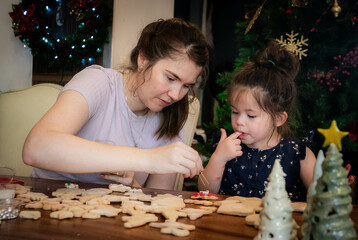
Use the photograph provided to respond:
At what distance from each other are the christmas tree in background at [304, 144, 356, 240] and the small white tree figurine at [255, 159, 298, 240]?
5cm

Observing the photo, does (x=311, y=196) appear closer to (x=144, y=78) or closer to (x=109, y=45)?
→ (x=144, y=78)

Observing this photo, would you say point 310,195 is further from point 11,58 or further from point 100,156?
point 11,58

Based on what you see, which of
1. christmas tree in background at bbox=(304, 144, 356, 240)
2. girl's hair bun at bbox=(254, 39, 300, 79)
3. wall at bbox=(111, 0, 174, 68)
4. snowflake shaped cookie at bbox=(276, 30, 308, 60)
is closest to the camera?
christmas tree in background at bbox=(304, 144, 356, 240)

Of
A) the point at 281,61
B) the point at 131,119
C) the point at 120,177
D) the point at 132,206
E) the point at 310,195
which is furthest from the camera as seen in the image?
the point at 281,61

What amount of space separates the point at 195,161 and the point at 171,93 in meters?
0.50

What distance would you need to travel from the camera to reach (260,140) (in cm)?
190

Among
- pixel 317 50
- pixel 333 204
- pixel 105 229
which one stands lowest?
pixel 105 229

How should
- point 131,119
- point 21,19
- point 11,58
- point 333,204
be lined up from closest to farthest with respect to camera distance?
1. point 333,204
2. point 131,119
3. point 21,19
4. point 11,58

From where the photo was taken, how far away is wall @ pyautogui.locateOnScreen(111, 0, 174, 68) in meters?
3.60

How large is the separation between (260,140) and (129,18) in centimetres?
230

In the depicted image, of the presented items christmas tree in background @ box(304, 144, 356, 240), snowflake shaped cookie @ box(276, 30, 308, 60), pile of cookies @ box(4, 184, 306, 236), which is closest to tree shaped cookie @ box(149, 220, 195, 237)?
pile of cookies @ box(4, 184, 306, 236)

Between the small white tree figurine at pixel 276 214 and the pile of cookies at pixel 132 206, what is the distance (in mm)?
193

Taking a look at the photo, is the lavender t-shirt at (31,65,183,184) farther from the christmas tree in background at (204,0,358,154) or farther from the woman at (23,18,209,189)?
the christmas tree in background at (204,0,358,154)

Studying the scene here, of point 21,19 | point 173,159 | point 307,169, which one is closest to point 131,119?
point 173,159
